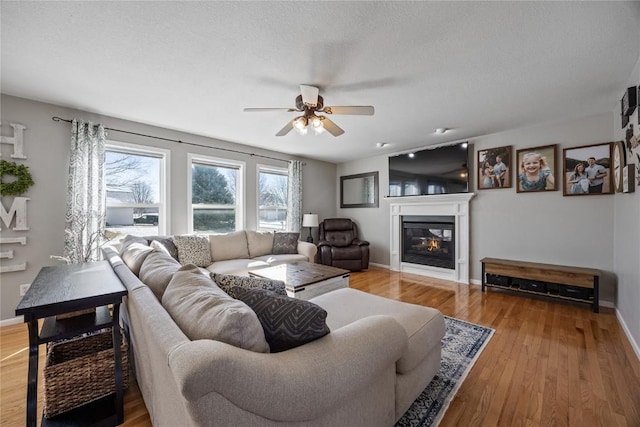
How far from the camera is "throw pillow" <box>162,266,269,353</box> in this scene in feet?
2.78

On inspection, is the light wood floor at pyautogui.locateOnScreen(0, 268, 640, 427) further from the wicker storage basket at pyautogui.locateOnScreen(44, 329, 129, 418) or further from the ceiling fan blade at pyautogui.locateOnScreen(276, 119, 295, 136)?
the ceiling fan blade at pyautogui.locateOnScreen(276, 119, 295, 136)

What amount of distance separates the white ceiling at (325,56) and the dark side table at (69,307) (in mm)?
1644

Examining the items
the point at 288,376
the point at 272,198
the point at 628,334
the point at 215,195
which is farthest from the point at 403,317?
the point at 272,198

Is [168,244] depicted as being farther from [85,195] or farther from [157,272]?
[157,272]

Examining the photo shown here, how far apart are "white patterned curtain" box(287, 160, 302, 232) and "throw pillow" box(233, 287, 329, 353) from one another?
4114 mm

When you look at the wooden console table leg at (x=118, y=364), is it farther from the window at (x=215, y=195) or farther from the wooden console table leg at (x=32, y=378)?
the window at (x=215, y=195)

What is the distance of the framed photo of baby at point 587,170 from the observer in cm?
298

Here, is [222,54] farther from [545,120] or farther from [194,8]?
[545,120]

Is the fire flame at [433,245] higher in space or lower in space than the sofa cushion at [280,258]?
higher

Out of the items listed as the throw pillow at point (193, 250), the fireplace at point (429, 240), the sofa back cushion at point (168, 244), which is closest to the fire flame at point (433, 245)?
the fireplace at point (429, 240)

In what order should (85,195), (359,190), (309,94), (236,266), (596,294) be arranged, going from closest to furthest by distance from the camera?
(309,94) → (596,294) → (85,195) → (236,266) → (359,190)

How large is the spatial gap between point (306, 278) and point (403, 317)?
123cm

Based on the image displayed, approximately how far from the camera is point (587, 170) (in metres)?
3.10

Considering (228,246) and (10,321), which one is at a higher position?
(228,246)
